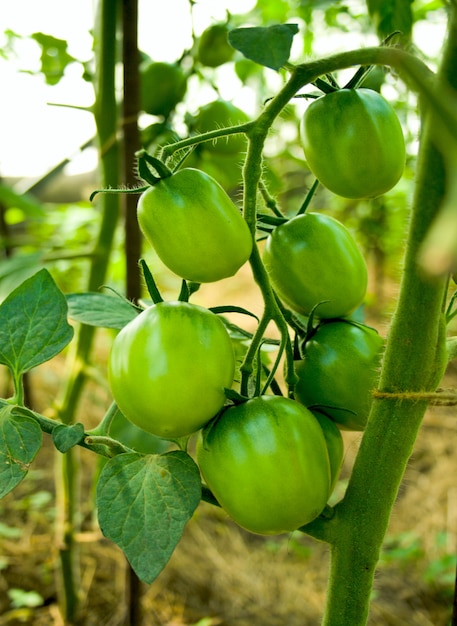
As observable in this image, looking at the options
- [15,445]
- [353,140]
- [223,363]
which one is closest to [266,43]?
[353,140]

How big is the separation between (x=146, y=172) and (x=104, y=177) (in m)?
0.54

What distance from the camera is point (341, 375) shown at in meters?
0.51

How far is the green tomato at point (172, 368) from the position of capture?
42 cm

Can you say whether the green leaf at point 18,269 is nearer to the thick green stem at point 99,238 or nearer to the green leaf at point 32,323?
the thick green stem at point 99,238

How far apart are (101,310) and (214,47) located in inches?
20.2

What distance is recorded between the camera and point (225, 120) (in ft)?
2.73

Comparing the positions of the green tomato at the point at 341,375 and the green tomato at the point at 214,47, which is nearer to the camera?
the green tomato at the point at 341,375

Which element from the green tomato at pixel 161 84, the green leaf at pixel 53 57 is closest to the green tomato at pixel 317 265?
the green tomato at pixel 161 84

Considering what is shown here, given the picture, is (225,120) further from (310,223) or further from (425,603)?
(425,603)

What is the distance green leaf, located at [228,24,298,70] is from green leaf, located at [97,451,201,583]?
0.27 meters

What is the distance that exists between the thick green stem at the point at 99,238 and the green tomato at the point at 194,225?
0.51m

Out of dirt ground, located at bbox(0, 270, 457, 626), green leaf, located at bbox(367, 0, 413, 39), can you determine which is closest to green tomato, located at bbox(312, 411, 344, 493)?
green leaf, located at bbox(367, 0, 413, 39)

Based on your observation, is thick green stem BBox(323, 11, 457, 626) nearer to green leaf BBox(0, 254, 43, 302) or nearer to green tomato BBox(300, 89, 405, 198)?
green tomato BBox(300, 89, 405, 198)

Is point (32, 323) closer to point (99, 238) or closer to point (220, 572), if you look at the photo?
point (99, 238)
